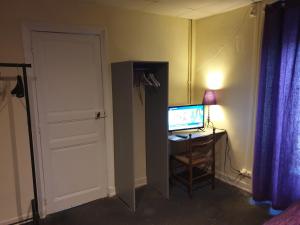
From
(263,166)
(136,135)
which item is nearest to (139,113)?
(136,135)

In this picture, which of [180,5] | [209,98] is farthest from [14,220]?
[180,5]

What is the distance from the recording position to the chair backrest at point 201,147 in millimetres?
2969

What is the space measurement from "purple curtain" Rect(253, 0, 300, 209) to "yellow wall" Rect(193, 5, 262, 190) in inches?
11.7

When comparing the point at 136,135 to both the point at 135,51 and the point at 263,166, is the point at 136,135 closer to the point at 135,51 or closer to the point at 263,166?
the point at 135,51

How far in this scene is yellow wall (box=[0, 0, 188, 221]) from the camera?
237 centimetres

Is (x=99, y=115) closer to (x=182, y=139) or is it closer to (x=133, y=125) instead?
(x=133, y=125)

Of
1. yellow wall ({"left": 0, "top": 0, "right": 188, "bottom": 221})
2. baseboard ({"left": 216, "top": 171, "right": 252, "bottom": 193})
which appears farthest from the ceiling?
baseboard ({"left": 216, "top": 171, "right": 252, "bottom": 193})

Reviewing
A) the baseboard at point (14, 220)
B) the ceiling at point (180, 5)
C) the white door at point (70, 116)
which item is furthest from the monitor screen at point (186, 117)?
the baseboard at point (14, 220)

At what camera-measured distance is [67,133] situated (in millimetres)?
2799

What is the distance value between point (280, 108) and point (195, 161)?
3.90ft

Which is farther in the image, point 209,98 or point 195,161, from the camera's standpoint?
point 209,98

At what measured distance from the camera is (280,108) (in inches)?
97.9

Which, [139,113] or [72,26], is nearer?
[72,26]

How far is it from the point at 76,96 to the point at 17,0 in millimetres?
1101
